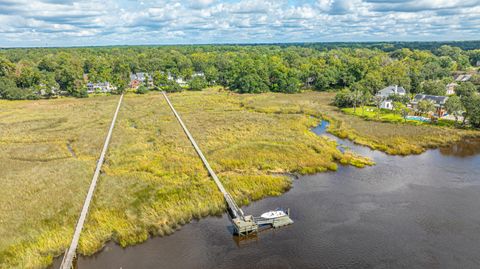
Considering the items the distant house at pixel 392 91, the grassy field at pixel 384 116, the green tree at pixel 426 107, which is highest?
the distant house at pixel 392 91

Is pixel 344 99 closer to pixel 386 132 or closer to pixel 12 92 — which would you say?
pixel 386 132

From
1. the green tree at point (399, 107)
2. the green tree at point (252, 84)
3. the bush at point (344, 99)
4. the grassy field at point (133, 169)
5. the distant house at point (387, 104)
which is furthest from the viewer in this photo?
the green tree at point (252, 84)

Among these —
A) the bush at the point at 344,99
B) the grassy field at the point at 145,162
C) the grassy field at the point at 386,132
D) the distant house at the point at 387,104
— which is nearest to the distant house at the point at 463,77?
the distant house at the point at 387,104

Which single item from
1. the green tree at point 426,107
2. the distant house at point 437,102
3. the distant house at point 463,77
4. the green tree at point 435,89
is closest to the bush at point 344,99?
the distant house at point 437,102

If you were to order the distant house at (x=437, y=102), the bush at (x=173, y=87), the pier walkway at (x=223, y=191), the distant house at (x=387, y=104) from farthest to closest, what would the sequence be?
the bush at (x=173, y=87) < the distant house at (x=387, y=104) < the distant house at (x=437, y=102) < the pier walkway at (x=223, y=191)

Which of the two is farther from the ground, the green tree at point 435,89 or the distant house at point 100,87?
the green tree at point 435,89

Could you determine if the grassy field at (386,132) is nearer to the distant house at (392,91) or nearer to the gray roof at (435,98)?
A: the distant house at (392,91)

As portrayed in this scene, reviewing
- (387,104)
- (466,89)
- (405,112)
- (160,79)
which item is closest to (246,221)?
(405,112)

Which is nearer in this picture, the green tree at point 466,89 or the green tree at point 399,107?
the green tree at point 399,107
